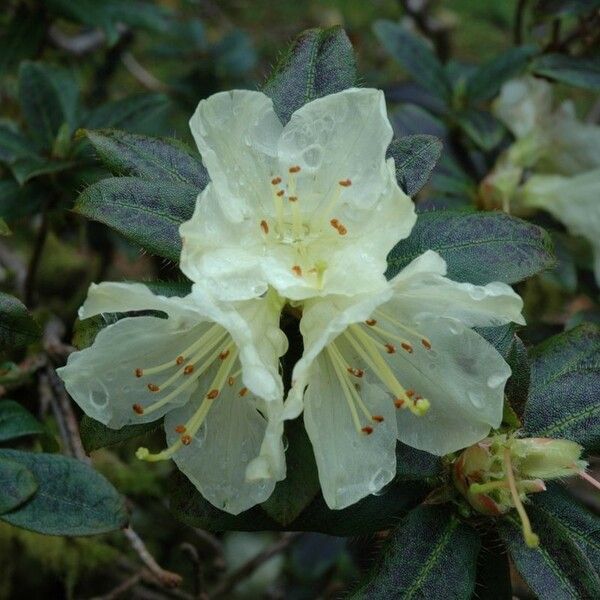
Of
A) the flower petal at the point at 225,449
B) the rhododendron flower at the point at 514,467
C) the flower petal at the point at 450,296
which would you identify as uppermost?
the flower petal at the point at 450,296

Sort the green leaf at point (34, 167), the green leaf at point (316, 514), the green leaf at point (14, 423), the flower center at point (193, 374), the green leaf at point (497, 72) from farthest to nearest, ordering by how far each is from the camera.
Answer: the green leaf at point (497, 72) < the green leaf at point (34, 167) < the green leaf at point (14, 423) < the green leaf at point (316, 514) < the flower center at point (193, 374)

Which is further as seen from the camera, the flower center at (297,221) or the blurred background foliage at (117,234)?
the blurred background foliage at (117,234)

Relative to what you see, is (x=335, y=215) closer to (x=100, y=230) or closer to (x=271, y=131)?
(x=271, y=131)

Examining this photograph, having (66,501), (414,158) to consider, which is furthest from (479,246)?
(66,501)

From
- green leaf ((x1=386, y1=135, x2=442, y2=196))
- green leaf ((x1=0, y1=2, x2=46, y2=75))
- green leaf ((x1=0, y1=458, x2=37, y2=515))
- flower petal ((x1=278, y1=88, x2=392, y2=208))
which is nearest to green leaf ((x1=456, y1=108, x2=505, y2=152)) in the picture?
green leaf ((x1=386, y1=135, x2=442, y2=196))

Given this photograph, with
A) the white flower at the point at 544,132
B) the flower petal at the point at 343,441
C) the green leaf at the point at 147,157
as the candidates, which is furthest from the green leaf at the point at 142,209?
the white flower at the point at 544,132

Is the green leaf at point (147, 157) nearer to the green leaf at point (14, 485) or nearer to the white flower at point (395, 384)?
the white flower at point (395, 384)
